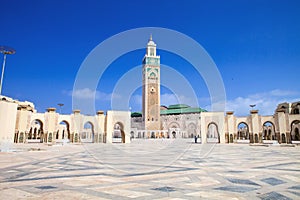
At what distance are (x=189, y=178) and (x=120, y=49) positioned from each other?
30.8ft

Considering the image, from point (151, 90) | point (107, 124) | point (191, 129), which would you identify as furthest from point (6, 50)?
point (191, 129)

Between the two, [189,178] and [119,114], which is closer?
[189,178]

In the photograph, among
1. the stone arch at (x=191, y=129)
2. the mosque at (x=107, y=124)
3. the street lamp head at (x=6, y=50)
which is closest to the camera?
the mosque at (x=107, y=124)

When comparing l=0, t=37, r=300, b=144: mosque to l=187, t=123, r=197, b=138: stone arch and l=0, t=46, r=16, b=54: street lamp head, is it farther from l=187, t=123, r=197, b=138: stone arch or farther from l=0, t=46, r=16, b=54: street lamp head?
l=187, t=123, r=197, b=138: stone arch

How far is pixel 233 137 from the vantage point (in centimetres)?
2281

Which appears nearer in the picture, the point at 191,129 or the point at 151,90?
the point at 191,129

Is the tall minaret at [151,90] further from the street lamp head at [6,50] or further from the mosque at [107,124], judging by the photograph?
the street lamp head at [6,50]

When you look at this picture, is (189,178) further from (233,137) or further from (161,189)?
(233,137)

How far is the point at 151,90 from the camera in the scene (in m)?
57.8

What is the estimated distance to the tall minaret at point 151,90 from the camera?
183 feet

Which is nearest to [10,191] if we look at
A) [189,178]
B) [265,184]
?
[189,178]

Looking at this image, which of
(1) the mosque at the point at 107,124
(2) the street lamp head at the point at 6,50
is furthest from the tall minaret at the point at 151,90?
(2) the street lamp head at the point at 6,50

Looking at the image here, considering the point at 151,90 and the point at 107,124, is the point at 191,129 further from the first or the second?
the point at 107,124

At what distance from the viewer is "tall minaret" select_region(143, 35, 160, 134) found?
55.7 meters
